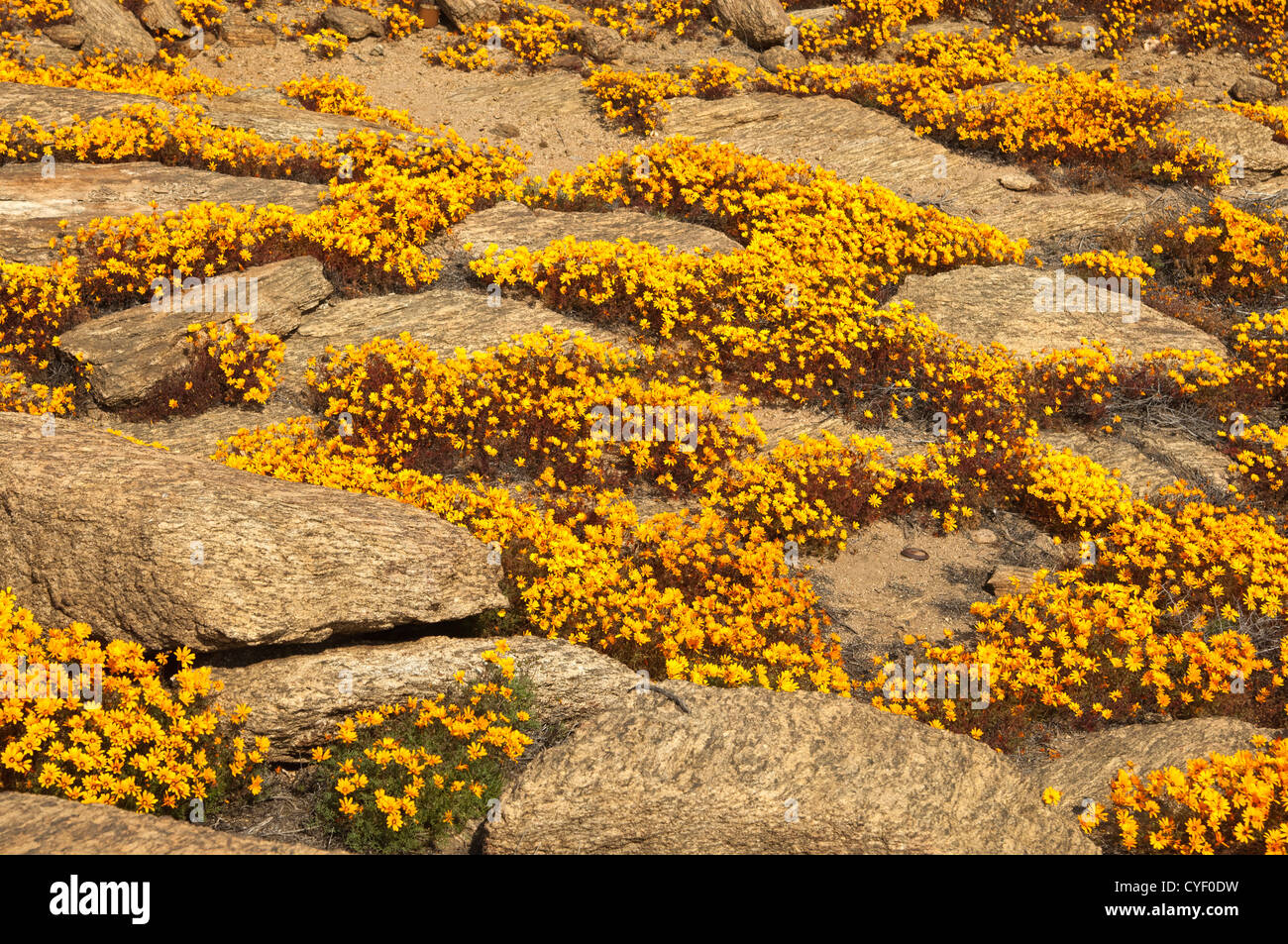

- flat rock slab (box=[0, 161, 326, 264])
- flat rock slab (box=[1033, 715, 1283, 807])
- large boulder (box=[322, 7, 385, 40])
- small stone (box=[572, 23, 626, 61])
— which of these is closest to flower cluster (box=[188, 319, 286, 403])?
flat rock slab (box=[0, 161, 326, 264])

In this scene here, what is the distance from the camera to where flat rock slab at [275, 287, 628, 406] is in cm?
1198

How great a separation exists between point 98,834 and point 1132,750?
24.4 feet

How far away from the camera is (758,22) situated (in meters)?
21.6

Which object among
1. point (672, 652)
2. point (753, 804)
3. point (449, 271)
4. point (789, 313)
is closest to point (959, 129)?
point (789, 313)

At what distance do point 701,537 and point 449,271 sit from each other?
6765 millimetres

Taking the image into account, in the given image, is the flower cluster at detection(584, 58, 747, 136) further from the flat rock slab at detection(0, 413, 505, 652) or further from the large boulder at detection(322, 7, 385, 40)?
the flat rock slab at detection(0, 413, 505, 652)

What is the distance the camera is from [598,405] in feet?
36.3

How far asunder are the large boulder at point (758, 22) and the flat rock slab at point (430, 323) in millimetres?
12679

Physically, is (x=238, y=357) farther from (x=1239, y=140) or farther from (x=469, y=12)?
(x=1239, y=140)

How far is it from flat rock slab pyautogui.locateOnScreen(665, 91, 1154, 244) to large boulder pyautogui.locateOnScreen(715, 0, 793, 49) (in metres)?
2.88

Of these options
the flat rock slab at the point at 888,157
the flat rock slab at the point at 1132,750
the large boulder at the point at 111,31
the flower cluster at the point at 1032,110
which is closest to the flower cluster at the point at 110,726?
the flat rock slab at the point at 1132,750

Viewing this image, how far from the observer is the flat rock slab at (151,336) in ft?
35.1

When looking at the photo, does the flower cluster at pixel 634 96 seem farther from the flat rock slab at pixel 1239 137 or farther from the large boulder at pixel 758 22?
the flat rock slab at pixel 1239 137

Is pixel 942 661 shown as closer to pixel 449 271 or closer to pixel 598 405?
pixel 598 405
